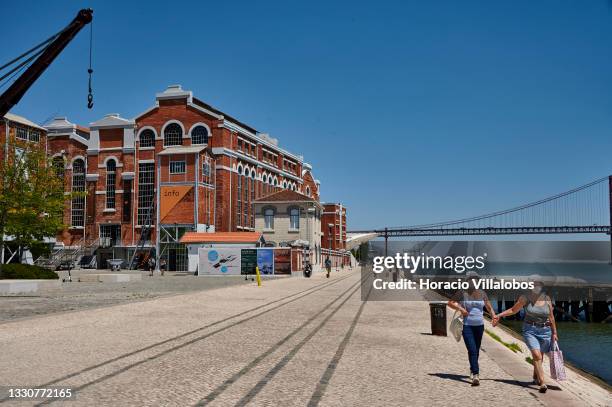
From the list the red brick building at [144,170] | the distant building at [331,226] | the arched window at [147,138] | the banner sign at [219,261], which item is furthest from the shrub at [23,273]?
the distant building at [331,226]

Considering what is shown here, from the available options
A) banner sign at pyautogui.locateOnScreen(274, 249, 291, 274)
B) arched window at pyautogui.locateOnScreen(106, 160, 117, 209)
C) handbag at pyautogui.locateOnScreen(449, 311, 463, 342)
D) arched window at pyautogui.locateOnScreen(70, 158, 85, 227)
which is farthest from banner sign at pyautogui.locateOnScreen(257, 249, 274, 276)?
handbag at pyautogui.locateOnScreen(449, 311, 463, 342)

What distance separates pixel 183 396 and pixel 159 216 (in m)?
61.1

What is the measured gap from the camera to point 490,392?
8859mm

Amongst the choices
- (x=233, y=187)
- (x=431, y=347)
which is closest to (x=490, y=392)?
(x=431, y=347)

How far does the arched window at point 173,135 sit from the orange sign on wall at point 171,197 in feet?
30.5

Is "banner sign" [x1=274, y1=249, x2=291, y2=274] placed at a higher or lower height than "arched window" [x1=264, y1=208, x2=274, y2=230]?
lower

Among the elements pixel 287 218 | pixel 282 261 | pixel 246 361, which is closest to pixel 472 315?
pixel 246 361

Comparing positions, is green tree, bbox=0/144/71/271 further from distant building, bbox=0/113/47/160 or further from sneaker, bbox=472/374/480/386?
sneaker, bbox=472/374/480/386

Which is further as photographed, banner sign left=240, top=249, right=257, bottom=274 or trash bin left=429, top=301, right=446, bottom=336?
banner sign left=240, top=249, right=257, bottom=274

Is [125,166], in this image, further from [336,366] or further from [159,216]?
[336,366]

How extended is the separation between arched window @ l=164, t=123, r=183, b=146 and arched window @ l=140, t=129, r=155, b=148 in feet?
6.67

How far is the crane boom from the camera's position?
127ft

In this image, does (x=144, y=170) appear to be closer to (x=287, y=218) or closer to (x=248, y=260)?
(x=287, y=218)

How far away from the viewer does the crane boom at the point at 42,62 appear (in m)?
38.8
